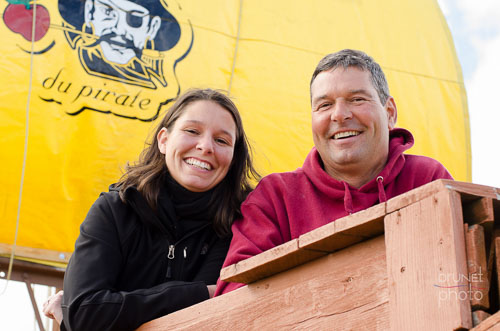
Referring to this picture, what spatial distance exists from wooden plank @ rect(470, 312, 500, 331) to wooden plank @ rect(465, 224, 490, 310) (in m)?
0.08

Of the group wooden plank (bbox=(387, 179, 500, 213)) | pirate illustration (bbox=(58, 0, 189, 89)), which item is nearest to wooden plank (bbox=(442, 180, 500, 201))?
wooden plank (bbox=(387, 179, 500, 213))

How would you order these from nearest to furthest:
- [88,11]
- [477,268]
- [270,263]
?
1. [477,268]
2. [270,263]
3. [88,11]

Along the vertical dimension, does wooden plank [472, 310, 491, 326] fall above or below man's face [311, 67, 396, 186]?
below

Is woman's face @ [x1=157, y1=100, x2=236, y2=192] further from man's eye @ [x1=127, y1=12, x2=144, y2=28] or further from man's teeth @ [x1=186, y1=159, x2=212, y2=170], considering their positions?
man's eye @ [x1=127, y1=12, x2=144, y2=28]

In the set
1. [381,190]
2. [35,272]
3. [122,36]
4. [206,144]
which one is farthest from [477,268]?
[122,36]

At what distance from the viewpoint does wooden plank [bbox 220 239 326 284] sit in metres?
2.02

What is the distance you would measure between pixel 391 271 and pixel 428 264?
0.11m

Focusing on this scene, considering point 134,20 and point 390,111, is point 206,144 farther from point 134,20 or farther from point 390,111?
point 134,20

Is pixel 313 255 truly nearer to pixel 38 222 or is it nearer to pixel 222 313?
pixel 222 313

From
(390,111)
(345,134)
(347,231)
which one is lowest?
(347,231)

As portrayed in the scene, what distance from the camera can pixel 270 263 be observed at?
82.3 inches

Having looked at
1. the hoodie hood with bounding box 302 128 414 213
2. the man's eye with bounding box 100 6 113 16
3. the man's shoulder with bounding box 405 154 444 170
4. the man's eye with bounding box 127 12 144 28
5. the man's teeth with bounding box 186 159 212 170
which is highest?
the man's eye with bounding box 100 6 113 16

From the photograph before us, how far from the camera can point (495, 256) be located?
64.6 inches

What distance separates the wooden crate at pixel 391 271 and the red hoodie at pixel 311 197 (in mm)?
732
